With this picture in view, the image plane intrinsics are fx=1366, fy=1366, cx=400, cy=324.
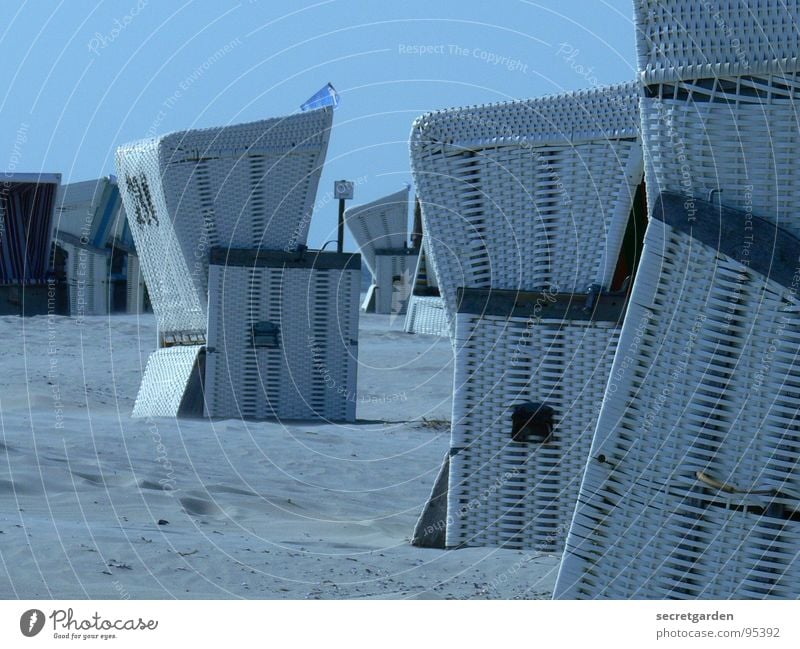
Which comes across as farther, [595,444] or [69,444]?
[69,444]

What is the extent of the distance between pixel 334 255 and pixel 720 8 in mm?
6372

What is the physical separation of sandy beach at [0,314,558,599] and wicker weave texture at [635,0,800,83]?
168 cm

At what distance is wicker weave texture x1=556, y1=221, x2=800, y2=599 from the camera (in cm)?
290

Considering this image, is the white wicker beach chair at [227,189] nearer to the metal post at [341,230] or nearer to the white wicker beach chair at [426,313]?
the metal post at [341,230]

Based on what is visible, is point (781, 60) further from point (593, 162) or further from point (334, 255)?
point (334, 255)

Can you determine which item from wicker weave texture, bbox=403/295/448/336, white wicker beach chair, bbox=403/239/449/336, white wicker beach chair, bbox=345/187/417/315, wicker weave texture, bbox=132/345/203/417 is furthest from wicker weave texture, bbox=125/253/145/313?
wicker weave texture, bbox=132/345/203/417

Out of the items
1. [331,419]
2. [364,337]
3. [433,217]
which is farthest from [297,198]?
[364,337]

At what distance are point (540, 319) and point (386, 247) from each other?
2089cm

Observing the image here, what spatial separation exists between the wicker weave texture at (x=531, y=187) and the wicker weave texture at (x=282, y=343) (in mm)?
3930

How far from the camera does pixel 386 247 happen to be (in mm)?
25750

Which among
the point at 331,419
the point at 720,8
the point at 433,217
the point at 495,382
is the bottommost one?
the point at 331,419

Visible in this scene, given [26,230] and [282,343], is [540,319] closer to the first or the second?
[282,343]

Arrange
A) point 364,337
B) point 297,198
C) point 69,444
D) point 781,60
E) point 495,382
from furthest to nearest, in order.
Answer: point 364,337 → point 297,198 → point 69,444 → point 495,382 → point 781,60

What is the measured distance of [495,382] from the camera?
194 inches
